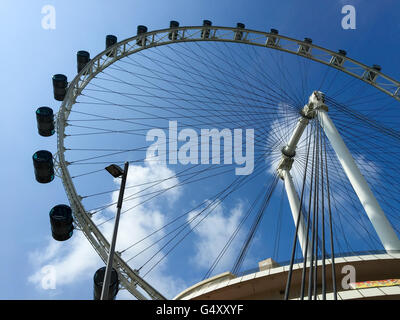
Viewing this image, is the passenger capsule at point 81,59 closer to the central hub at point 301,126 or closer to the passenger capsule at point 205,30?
the passenger capsule at point 205,30

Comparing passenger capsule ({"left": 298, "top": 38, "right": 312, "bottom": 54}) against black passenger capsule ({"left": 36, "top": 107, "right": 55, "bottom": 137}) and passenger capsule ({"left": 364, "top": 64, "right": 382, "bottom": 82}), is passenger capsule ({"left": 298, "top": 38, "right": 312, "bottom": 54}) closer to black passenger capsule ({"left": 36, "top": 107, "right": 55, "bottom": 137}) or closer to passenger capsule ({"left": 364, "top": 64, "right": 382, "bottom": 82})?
passenger capsule ({"left": 364, "top": 64, "right": 382, "bottom": 82})

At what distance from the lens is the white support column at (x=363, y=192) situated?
14.8 metres

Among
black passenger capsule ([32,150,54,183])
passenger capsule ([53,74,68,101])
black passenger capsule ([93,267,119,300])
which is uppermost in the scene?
passenger capsule ([53,74,68,101])

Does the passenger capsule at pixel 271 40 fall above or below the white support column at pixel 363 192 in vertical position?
above

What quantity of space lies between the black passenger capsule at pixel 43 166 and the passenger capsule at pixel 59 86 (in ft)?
17.7

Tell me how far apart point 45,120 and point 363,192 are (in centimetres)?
1743

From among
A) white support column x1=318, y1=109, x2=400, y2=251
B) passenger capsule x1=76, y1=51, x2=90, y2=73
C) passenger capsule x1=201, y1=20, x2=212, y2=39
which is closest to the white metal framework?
white support column x1=318, y1=109, x2=400, y2=251

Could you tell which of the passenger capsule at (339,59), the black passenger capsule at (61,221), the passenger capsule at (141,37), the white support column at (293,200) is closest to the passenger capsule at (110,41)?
the passenger capsule at (141,37)

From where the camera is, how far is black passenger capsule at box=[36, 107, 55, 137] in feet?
60.8

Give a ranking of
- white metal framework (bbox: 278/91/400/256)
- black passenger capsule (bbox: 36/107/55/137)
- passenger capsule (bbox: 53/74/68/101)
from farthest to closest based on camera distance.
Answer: passenger capsule (bbox: 53/74/68/101) < black passenger capsule (bbox: 36/107/55/137) < white metal framework (bbox: 278/91/400/256)

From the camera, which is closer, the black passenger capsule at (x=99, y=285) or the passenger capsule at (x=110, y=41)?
the black passenger capsule at (x=99, y=285)

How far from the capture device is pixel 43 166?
16875mm

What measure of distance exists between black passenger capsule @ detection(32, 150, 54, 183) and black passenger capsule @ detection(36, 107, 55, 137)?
2108mm
